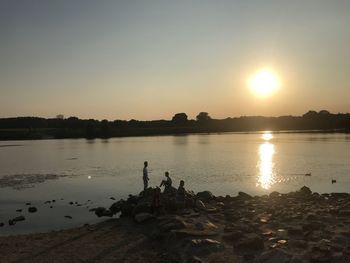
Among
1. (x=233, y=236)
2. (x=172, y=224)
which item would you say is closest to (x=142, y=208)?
(x=172, y=224)

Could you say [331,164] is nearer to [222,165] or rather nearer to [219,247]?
[222,165]

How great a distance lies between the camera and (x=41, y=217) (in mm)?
30797

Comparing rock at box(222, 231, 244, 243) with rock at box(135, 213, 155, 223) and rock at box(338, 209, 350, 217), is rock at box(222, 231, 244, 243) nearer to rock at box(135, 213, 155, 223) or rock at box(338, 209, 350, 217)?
rock at box(135, 213, 155, 223)

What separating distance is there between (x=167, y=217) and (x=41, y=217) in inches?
448

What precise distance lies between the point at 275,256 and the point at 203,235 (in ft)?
14.3

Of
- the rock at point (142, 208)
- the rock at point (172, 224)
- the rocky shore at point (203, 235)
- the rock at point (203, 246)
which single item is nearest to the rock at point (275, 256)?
the rocky shore at point (203, 235)

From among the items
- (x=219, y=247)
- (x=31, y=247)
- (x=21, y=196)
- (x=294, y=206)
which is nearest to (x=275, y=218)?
(x=294, y=206)

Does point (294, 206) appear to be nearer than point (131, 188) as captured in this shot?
Yes

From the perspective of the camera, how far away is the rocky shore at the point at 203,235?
1770cm

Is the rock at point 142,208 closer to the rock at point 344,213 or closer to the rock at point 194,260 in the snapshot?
the rock at point 194,260

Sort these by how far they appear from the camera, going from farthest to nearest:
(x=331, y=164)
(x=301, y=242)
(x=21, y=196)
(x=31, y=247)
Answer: (x=331, y=164)
(x=21, y=196)
(x=31, y=247)
(x=301, y=242)

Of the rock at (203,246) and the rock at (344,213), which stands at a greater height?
the rock at (344,213)

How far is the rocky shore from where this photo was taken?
58.1 feet

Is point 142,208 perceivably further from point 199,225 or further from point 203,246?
point 203,246
